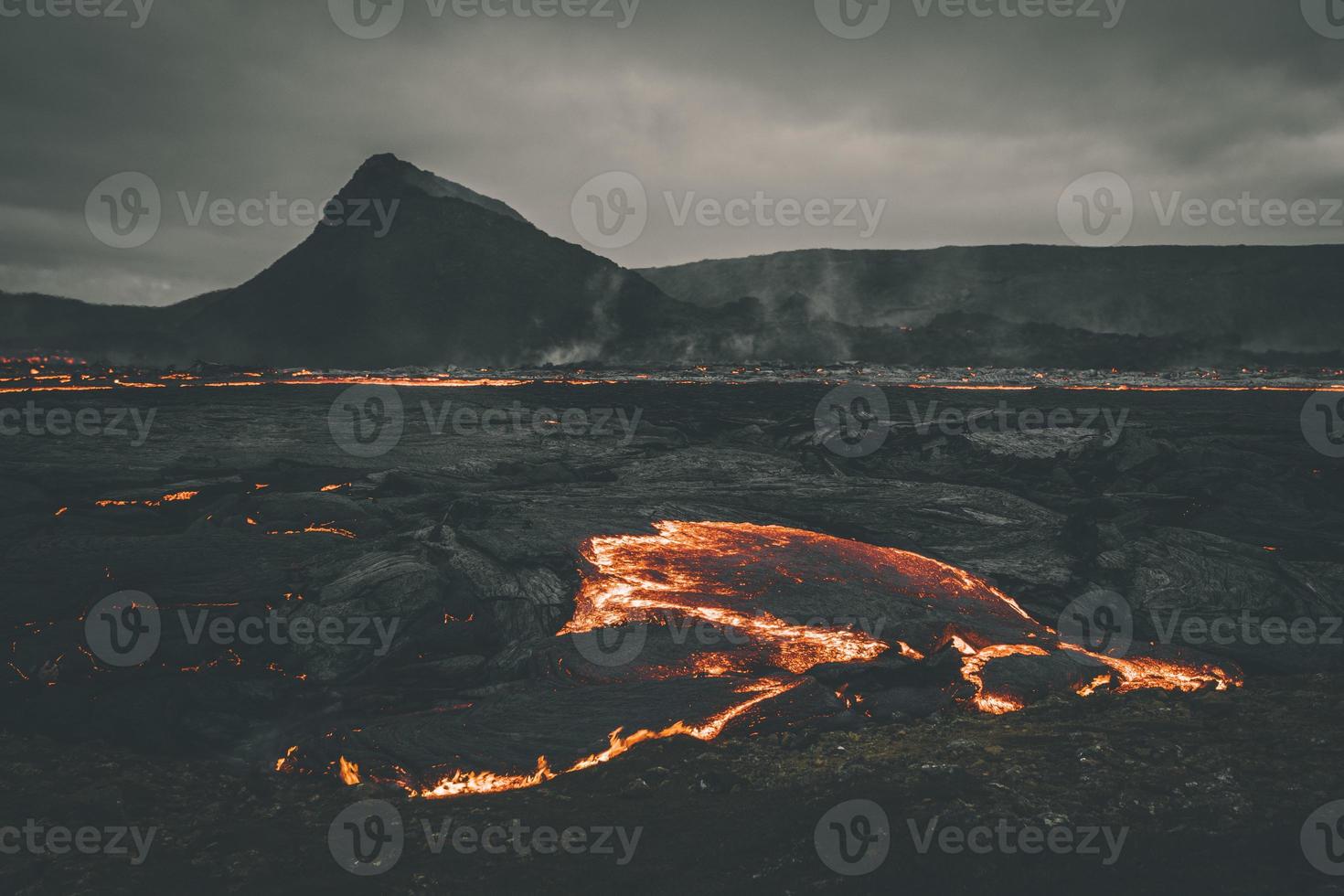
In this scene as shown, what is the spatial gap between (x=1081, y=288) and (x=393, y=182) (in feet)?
296

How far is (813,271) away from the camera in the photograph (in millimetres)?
112312

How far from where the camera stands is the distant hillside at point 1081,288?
284 feet

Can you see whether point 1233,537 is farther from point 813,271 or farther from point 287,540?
point 813,271

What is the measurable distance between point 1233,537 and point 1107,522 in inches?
83.7

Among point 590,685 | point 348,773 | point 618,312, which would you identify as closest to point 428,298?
point 618,312

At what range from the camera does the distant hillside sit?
8669 centimetres

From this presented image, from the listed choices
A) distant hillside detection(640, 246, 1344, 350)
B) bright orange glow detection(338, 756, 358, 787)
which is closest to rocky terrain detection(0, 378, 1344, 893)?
bright orange glow detection(338, 756, 358, 787)

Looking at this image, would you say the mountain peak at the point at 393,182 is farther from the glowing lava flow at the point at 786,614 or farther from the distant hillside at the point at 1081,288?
the glowing lava flow at the point at 786,614

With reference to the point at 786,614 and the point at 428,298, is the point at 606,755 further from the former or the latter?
the point at 428,298

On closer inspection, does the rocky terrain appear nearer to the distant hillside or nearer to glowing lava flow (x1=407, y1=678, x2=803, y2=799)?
glowing lava flow (x1=407, y1=678, x2=803, y2=799)

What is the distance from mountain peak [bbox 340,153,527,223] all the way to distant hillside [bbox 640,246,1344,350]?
38601mm

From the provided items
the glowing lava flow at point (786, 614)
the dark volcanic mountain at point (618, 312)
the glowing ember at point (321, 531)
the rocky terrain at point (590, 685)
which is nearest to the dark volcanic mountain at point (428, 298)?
the dark volcanic mountain at point (618, 312)

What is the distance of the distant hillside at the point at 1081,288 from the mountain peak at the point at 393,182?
3860 cm

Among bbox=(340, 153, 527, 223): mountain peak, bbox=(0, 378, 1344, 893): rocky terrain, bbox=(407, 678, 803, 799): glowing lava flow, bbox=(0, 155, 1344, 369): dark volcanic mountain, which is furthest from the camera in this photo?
bbox=(340, 153, 527, 223): mountain peak
